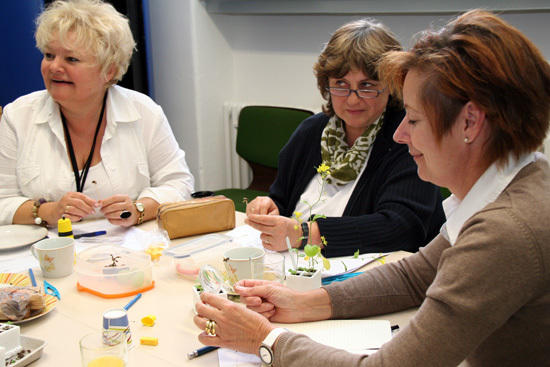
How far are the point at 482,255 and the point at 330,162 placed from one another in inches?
46.9

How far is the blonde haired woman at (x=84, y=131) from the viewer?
90.0 inches

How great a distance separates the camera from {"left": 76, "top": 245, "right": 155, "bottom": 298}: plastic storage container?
5.03 ft

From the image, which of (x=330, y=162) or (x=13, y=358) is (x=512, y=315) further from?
(x=330, y=162)

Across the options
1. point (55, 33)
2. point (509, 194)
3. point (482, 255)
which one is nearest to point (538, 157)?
point (509, 194)

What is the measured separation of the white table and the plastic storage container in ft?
0.07

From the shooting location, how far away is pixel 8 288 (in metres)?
1.44

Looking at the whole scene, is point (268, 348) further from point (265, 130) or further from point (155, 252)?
point (265, 130)

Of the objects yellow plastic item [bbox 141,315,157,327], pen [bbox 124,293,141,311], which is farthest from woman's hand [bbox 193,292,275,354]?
pen [bbox 124,293,141,311]

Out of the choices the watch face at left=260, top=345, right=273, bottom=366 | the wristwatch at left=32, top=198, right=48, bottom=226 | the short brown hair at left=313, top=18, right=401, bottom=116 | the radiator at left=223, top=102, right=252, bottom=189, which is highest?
the short brown hair at left=313, top=18, right=401, bottom=116

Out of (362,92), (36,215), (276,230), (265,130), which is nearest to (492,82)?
(276,230)

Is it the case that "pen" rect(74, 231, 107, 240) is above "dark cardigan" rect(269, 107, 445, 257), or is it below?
below

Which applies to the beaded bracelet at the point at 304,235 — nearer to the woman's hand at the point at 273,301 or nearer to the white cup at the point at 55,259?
the woman's hand at the point at 273,301

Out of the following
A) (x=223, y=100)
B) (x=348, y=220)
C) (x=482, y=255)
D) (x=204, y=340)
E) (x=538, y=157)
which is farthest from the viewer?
(x=223, y=100)

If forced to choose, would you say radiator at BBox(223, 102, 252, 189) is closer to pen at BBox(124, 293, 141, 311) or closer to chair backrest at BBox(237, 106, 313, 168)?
chair backrest at BBox(237, 106, 313, 168)
